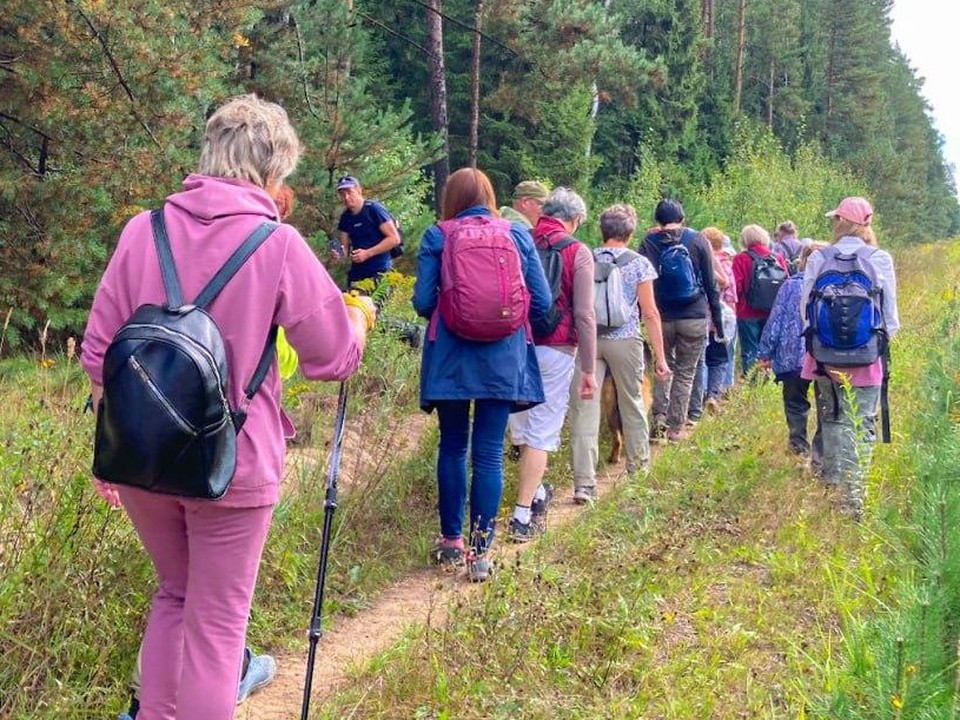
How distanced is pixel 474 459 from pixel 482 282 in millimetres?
882

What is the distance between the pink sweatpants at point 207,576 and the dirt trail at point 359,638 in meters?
0.91

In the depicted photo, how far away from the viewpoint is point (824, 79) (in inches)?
2120

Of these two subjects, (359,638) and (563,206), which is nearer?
(359,638)

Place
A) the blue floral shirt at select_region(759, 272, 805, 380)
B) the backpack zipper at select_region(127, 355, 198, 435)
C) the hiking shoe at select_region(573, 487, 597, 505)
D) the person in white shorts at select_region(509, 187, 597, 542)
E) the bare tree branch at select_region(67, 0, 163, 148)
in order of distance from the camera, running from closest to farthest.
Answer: the backpack zipper at select_region(127, 355, 198, 435), the person in white shorts at select_region(509, 187, 597, 542), the blue floral shirt at select_region(759, 272, 805, 380), the hiking shoe at select_region(573, 487, 597, 505), the bare tree branch at select_region(67, 0, 163, 148)

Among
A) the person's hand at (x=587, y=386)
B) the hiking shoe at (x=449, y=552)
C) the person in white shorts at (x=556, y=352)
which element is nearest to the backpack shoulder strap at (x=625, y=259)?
the person in white shorts at (x=556, y=352)

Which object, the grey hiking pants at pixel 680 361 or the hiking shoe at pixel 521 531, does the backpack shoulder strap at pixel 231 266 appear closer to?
the hiking shoe at pixel 521 531

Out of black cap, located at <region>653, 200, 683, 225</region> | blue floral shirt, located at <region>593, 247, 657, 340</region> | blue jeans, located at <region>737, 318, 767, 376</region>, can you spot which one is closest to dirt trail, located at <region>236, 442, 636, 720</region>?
blue floral shirt, located at <region>593, 247, 657, 340</region>

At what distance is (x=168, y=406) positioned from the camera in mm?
2424

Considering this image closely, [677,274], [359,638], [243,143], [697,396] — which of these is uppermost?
[243,143]

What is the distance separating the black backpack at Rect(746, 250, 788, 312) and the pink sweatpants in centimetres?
804

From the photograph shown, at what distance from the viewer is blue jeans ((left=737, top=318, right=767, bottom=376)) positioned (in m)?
10.5

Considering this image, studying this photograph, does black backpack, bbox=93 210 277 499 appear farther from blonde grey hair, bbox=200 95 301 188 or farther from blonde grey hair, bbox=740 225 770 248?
blonde grey hair, bbox=740 225 770 248

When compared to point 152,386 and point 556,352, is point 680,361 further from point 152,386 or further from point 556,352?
point 152,386

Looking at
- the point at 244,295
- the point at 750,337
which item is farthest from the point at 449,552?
the point at 750,337
